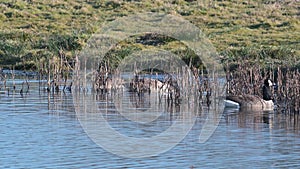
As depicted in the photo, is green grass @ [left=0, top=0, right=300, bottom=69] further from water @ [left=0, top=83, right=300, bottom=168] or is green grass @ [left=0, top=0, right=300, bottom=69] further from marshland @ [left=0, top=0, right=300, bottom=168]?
water @ [left=0, top=83, right=300, bottom=168]

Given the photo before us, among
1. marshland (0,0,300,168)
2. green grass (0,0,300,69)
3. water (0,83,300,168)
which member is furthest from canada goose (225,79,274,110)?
green grass (0,0,300,69)

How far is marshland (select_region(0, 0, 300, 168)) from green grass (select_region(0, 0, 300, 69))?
10cm

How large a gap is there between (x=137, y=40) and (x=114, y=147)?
2242cm

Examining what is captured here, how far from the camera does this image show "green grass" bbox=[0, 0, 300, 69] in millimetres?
30677

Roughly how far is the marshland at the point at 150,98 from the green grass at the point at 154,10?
97 mm

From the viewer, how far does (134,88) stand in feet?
71.2

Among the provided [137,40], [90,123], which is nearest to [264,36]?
[137,40]

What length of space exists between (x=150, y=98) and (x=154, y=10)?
2652 cm

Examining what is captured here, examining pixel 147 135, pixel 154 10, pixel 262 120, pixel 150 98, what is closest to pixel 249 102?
pixel 262 120

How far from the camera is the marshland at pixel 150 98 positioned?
456 inches

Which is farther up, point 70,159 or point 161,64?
point 161,64

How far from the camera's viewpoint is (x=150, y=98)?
20328 mm

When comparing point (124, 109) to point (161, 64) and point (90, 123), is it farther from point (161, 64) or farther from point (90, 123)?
point (161, 64)

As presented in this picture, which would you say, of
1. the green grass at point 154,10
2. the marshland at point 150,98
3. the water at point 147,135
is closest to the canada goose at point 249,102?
the marshland at point 150,98
